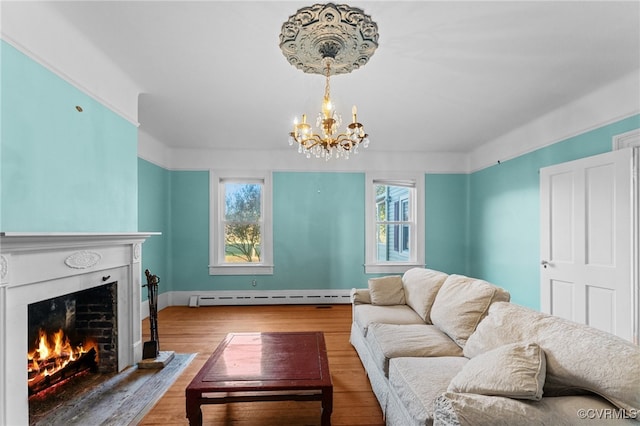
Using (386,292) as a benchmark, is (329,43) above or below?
above

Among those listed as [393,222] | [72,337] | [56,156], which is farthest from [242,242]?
[56,156]

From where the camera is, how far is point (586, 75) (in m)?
2.71

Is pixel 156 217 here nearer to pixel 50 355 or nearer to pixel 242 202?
pixel 242 202

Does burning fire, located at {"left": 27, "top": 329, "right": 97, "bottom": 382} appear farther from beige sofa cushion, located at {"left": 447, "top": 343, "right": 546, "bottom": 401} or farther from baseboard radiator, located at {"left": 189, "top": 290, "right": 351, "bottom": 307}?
beige sofa cushion, located at {"left": 447, "top": 343, "right": 546, "bottom": 401}

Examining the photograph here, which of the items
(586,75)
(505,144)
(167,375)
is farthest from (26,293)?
(505,144)

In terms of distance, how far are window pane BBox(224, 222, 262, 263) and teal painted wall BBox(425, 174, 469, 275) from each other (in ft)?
9.77

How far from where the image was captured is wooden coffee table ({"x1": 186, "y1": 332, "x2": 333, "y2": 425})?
174 centimetres

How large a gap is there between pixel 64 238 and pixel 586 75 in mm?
4268

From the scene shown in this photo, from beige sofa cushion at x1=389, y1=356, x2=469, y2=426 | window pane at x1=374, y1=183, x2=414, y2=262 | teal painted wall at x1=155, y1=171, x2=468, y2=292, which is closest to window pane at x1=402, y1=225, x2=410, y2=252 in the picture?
window pane at x1=374, y1=183, x2=414, y2=262

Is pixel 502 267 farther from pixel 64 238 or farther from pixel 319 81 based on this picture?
pixel 64 238

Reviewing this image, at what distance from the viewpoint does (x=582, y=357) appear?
127cm

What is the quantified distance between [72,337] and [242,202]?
306cm

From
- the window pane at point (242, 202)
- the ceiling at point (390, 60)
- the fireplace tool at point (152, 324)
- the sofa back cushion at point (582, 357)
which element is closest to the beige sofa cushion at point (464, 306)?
the sofa back cushion at point (582, 357)

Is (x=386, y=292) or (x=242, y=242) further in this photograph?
(x=242, y=242)
